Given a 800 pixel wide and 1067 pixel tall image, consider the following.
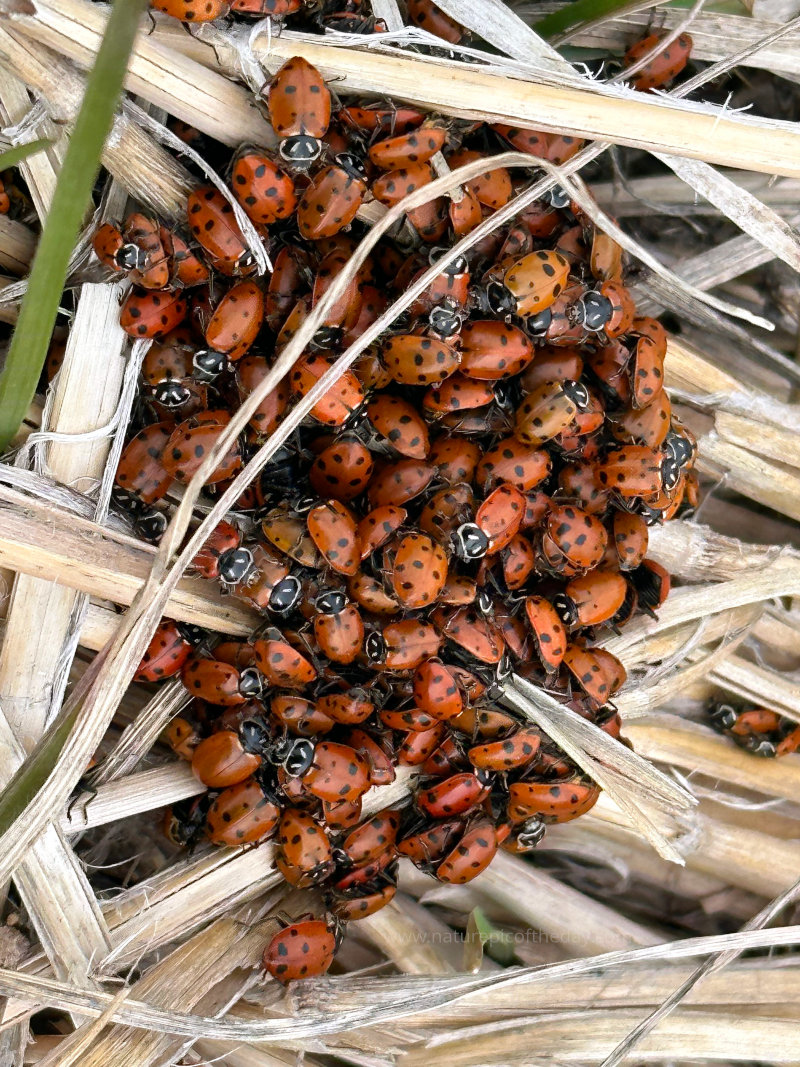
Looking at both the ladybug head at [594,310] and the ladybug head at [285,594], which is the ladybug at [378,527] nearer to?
the ladybug head at [285,594]

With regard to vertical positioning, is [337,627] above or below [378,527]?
below

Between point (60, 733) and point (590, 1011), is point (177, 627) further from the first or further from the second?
point (590, 1011)

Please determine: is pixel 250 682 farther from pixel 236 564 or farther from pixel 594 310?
pixel 594 310

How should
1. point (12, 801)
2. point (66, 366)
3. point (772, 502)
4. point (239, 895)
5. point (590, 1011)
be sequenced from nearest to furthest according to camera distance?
point (12, 801) < point (66, 366) < point (239, 895) < point (590, 1011) < point (772, 502)

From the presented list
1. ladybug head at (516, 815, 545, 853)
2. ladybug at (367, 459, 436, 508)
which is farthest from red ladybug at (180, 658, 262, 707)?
ladybug head at (516, 815, 545, 853)

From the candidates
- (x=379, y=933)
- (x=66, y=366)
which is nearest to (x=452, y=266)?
(x=66, y=366)

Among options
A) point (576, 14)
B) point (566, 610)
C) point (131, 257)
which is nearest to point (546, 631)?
point (566, 610)
